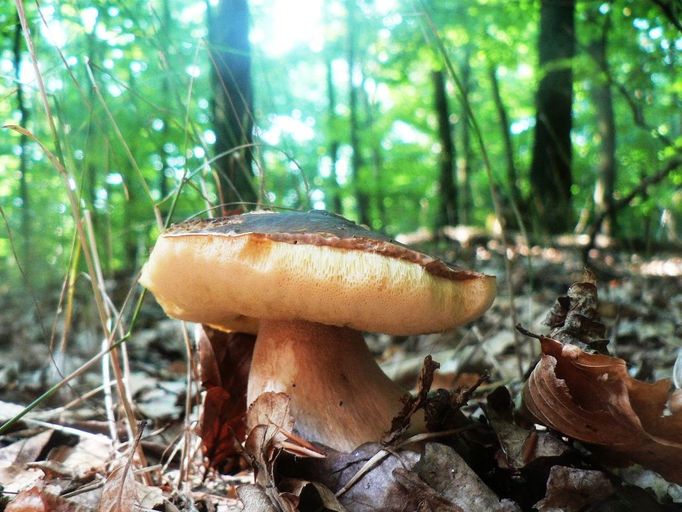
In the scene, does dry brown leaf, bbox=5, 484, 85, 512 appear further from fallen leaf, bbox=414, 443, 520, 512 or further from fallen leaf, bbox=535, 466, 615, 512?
fallen leaf, bbox=535, 466, 615, 512

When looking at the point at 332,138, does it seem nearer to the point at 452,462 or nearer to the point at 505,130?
the point at 505,130

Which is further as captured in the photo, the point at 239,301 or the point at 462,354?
the point at 462,354

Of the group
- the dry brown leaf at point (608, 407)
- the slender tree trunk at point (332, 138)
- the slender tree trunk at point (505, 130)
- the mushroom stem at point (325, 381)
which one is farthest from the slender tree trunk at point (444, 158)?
the dry brown leaf at point (608, 407)

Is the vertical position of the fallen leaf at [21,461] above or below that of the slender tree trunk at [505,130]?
below

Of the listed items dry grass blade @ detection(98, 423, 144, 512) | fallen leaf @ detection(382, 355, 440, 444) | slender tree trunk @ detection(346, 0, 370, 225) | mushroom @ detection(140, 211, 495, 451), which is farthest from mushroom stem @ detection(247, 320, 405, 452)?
slender tree trunk @ detection(346, 0, 370, 225)

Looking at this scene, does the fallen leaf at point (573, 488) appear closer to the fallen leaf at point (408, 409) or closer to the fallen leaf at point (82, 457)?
the fallen leaf at point (408, 409)

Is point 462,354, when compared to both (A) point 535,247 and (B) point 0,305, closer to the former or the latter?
(A) point 535,247

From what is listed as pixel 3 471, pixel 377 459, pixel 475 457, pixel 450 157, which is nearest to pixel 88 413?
pixel 3 471
